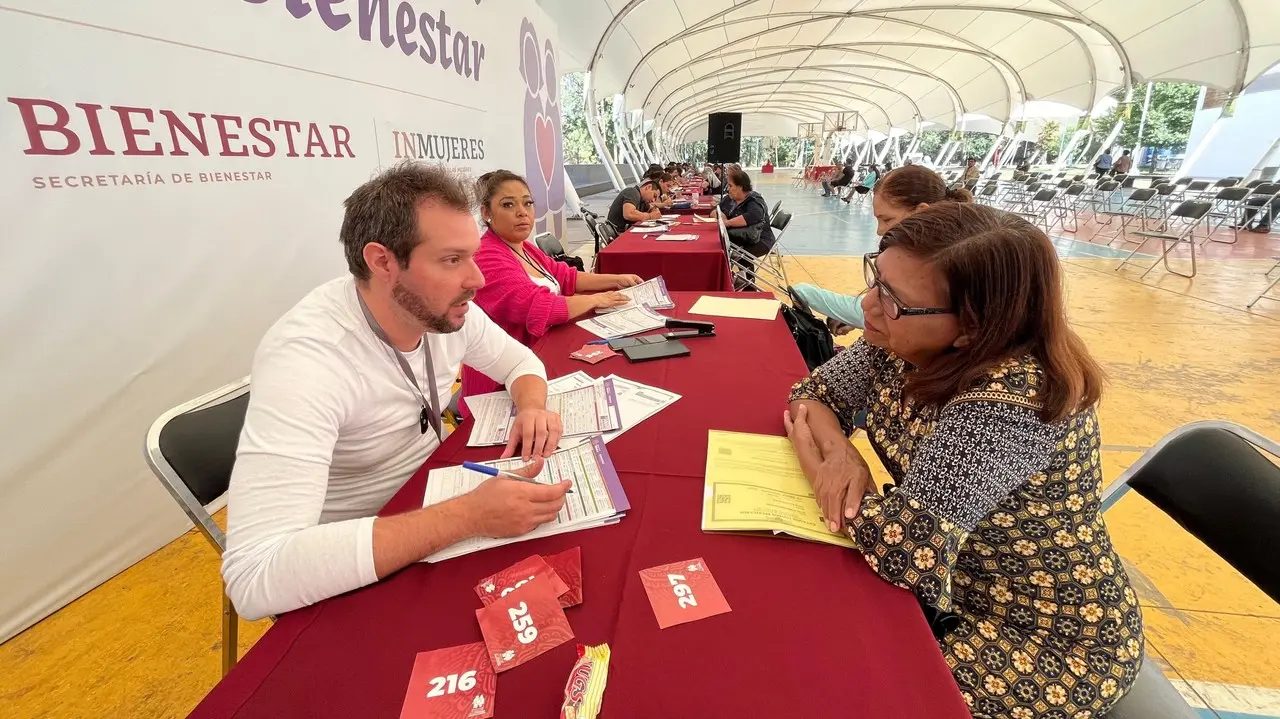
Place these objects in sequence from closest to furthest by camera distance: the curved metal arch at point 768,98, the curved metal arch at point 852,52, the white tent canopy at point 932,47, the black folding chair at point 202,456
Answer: the black folding chair at point 202,456 → the white tent canopy at point 932,47 → the curved metal arch at point 852,52 → the curved metal arch at point 768,98

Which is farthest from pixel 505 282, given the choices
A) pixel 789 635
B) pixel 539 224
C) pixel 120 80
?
pixel 539 224

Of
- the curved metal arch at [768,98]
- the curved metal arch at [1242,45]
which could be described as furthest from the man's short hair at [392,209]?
the curved metal arch at [768,98]

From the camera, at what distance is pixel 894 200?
248 cm

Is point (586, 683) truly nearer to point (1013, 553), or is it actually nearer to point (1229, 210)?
point (1013, 553)

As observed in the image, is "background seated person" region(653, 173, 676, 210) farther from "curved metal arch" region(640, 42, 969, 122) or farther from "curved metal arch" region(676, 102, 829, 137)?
"curved metal arch" region(676, 102, 829, 137)

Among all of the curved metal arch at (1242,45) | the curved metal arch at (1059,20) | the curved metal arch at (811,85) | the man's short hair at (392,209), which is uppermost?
the curved metal arch at (811,85)

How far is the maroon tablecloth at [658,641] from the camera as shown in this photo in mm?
632

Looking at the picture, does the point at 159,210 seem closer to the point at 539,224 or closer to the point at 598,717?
the point at 598,717

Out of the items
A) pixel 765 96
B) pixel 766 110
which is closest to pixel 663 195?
pixel 765 96

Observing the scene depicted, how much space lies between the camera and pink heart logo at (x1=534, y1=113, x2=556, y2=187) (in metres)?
6.95

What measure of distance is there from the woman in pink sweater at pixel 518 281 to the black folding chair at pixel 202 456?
0.81m

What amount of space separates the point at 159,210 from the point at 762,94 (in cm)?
3899

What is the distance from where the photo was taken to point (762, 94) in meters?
35.0

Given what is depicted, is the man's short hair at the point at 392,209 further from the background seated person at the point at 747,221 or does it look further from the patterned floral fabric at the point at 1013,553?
the background seated person at the point at 747,221
